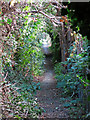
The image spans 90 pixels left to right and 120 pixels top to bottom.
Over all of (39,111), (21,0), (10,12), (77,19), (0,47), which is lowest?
(39,111)

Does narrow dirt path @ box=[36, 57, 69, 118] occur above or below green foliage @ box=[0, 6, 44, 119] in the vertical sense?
below

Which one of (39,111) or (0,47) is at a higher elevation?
(0,47)

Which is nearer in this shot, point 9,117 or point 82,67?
point 9,117

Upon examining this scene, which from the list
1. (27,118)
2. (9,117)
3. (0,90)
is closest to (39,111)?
(27,118)

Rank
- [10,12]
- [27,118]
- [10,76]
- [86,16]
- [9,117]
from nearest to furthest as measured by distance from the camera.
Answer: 1. [86,16]
2. [9,117]
3. [27,118]
4. [10,12]
5. [10,76]

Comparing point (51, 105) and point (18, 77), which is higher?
point (18, 77)

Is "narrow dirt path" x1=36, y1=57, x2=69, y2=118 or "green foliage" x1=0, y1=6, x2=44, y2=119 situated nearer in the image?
"green foliage" x1=0, y1=6, x2=44, y2=119

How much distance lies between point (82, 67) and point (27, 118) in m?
1.84

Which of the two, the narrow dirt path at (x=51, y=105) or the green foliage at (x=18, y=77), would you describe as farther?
the narrow dirt path at (x=51, y=105)

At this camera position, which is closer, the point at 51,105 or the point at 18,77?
the point at 18,77

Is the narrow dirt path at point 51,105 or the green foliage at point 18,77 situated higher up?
the green foliage at point 18,77

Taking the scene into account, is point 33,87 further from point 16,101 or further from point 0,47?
point 0,47

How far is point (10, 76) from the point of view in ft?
16.3

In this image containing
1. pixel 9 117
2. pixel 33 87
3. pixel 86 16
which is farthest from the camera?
pixel 33 87
